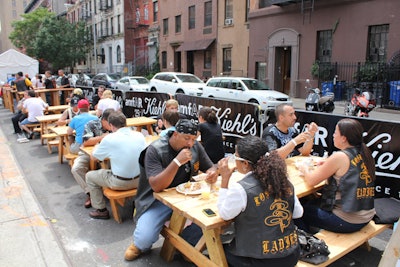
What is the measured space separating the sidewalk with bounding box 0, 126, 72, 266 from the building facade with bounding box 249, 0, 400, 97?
1547 centimetres

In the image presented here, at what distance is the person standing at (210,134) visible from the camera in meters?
5.63

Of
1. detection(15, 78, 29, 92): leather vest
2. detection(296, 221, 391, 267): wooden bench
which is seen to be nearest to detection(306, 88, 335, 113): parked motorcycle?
detection(296, 221, 391, 267): wooden bench

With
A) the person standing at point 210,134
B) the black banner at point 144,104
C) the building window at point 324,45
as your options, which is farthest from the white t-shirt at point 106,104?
the building window at point 324,45

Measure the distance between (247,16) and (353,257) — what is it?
22179mm

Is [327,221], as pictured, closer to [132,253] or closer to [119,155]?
[132,253]

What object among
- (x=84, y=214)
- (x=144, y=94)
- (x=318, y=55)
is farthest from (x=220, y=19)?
(x=84, y=214)

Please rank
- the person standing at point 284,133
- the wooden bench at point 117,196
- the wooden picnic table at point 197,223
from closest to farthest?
the wooden picnic table at point 197,223, the wooden bench at point 117,196, the person standing at point 284,133

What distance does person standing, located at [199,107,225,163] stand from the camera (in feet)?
18.5

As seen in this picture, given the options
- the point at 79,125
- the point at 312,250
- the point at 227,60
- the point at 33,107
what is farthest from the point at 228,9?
the point at 312,250

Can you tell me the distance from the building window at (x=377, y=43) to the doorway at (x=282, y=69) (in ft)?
18.2

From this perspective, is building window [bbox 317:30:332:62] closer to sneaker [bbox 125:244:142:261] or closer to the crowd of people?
the crowd of people

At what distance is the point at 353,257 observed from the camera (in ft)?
12.8

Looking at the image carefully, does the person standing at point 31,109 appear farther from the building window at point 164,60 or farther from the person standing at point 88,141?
the building window at point 164,60

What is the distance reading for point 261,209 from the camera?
2.55m
